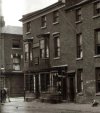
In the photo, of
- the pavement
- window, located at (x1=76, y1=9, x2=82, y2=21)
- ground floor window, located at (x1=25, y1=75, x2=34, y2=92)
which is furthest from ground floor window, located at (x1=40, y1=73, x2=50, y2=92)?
the pavement

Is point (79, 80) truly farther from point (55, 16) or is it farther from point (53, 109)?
point (53, 109)

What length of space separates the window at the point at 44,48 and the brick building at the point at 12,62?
57.6ft

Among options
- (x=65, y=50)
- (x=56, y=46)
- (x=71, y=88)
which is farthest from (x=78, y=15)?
(x=71, y=88)

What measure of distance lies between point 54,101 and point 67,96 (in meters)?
1.89

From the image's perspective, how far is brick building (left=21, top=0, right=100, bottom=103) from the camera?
29.9 meters

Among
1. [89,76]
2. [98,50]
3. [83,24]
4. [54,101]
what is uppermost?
[83,24]

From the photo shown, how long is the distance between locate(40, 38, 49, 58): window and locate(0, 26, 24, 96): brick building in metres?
17.6

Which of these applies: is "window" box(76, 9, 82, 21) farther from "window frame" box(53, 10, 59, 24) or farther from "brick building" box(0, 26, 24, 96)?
"brick building" box(0, 26, 24, 96)

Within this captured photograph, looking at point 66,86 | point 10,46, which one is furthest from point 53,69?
point 10,46

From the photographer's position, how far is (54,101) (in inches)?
1280

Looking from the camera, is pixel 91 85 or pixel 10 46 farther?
pixel 10 46

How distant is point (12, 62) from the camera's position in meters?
57.0

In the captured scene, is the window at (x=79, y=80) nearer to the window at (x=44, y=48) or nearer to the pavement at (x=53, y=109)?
the pavement at (x=53, y=109)

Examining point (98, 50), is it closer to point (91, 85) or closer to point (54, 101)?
point (91, 85)
